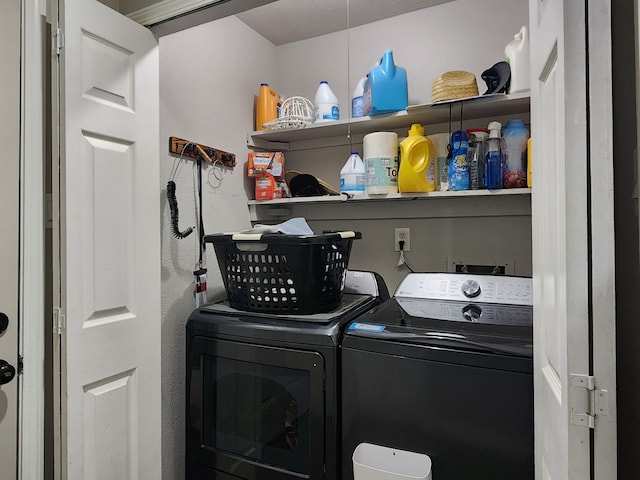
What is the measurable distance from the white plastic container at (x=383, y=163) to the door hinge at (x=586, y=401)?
1269 millimetres

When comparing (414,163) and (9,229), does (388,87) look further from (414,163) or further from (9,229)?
(9,229)

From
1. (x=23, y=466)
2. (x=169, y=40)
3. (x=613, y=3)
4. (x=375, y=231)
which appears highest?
(x=169, y=40)

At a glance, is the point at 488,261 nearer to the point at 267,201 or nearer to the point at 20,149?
the point at 267,201

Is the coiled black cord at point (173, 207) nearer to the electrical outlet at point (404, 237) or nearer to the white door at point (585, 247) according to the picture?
the electrical outlet at point (404, 237)

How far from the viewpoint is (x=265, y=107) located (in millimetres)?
2131

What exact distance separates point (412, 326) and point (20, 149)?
1.31 m

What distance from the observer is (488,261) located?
6.31 feet

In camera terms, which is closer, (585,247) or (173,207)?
(585,247)

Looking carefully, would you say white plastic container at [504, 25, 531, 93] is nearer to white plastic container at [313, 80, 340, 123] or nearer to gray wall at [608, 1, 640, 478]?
white plastic container at [313, 80, 340, 123]

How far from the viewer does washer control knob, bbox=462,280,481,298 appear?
5.40 ft

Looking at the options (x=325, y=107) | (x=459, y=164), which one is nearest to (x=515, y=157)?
(x=459, y=164)

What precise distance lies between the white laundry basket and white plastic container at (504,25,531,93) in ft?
4.74

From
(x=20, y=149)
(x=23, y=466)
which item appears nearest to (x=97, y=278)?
(x=20, y=149)

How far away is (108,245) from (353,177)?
114 cm
